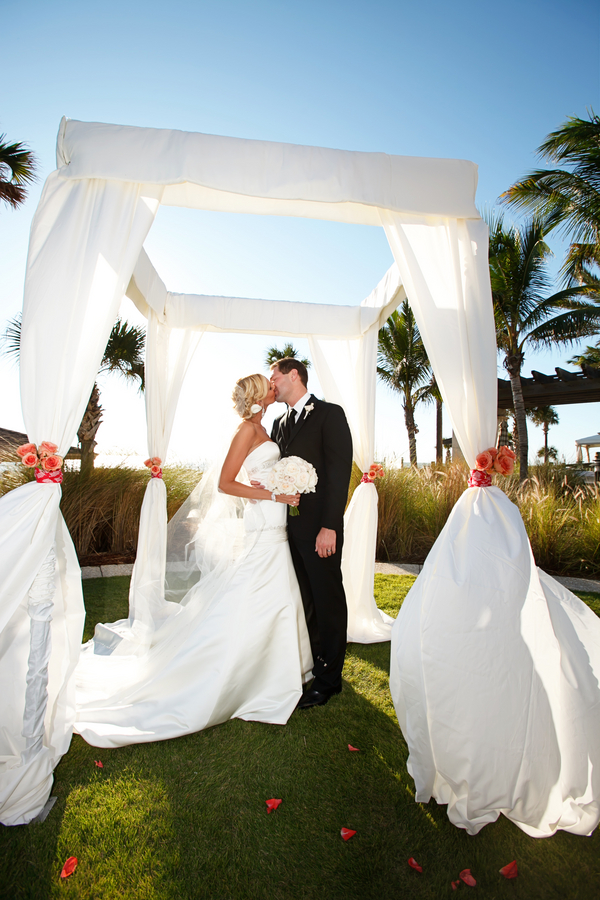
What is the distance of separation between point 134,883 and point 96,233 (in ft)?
9.22

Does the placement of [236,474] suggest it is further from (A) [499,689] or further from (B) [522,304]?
(B) [522,304]

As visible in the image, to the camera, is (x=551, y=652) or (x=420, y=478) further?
(x=420, y=478)

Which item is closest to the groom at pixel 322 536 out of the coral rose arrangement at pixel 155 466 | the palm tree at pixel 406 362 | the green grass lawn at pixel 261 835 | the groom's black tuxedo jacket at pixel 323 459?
the groom's black tuxedo jacket at pixel 323 459

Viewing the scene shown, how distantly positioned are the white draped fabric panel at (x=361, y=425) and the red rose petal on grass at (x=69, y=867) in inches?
107

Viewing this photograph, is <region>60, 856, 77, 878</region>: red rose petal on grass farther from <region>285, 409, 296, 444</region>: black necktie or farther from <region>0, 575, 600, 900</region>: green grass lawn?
<region>285, 409, 296, 444</region>: black necktie

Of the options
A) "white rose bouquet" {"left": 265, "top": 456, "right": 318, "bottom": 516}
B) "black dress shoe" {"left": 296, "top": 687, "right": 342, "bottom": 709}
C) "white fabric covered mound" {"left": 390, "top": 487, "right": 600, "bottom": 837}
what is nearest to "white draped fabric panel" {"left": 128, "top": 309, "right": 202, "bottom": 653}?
"black dress shoe" {"left": 296, "top": 687, "right": 342, "bottom": 709}

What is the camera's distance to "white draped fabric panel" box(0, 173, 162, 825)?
6.70 feet

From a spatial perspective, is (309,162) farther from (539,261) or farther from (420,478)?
(539,261)

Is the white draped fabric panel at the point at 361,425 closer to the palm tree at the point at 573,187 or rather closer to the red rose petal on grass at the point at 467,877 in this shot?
the red rose petal on grass at the point at 467,877

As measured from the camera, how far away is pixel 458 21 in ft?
13.4

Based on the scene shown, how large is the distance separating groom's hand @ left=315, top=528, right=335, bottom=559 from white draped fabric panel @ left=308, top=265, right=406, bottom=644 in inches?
56.7

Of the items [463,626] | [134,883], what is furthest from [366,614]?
[134,883]

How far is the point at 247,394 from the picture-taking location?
3.18 m

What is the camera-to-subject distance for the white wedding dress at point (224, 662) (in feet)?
8.50
